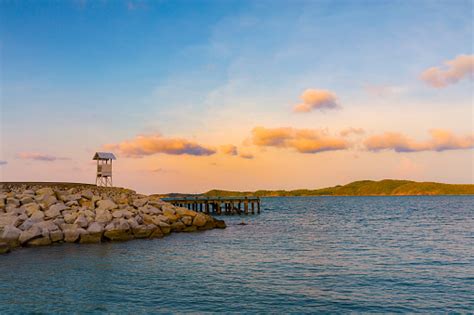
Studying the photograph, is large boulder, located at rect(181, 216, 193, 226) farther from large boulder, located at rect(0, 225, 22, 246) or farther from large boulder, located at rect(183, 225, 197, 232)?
large boulder, located at rect(0, 225, 22, 246)

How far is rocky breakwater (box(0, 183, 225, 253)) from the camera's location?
1014 inches

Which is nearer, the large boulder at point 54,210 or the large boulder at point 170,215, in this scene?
the large boulder at point 54,210

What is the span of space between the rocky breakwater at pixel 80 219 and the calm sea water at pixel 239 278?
5.77 feet

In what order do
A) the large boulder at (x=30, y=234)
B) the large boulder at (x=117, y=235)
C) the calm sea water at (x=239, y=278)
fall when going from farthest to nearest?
the large boulder at (x=117, y=235), the large boulder at (x=30, y=234), the calm sea water at (x=239, y=278)

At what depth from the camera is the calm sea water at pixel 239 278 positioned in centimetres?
1302

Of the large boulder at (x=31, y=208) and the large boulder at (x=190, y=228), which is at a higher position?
the large boulder at (x=31, y=208)

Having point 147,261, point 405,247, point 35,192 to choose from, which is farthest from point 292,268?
point 35,192

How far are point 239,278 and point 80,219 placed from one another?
15870 mm

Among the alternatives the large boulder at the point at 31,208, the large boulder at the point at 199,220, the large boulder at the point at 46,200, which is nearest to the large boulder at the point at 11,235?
the large boulder at the point at 31,208

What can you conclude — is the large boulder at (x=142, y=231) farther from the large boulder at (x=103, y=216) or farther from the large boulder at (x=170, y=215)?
the large boulder at (x=170, y=215)

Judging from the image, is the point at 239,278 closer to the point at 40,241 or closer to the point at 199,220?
the point at 40,241

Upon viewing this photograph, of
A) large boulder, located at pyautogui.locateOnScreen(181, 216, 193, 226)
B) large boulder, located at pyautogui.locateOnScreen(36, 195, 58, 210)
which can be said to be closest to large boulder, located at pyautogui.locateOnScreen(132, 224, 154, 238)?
large boulder, located at pyautogui.locateOnScreen(181, 216, 193, 226)

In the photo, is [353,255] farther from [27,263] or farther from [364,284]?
[27,263]

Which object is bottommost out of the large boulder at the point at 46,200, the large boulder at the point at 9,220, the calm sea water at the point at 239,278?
the calm sea water at the point at 239,278
